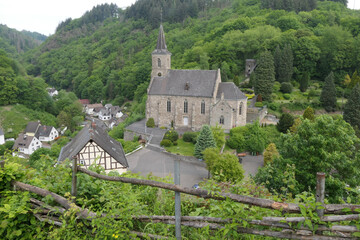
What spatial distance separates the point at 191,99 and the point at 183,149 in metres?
7.73

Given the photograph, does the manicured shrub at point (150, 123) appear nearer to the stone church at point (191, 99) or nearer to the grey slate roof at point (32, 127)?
the stone church at point (191, 99)

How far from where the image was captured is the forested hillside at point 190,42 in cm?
5412

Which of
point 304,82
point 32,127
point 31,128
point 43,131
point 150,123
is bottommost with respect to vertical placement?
point 43,131

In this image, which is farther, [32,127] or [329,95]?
[32,127]

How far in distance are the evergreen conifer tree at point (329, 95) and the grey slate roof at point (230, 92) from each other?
1430cm

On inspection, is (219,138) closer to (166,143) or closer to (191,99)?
(166,143)

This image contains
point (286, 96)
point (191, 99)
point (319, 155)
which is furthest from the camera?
point (286, 96)

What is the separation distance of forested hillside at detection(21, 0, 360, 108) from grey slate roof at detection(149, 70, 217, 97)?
13625 mm

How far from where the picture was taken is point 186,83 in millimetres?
36625

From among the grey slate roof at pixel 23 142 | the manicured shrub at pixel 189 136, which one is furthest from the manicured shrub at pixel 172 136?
the grey slate roof at pixel 23 142

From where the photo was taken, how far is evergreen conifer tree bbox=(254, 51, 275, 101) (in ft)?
142

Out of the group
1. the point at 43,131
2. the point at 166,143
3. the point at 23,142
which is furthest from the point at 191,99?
the point at 43,131

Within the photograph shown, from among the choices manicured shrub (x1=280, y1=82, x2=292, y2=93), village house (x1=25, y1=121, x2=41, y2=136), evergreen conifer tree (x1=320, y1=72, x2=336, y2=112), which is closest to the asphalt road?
evergreen conifer tree (x1=320, y1=72, x2=336, y2=112)

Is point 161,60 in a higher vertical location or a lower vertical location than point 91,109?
higher
